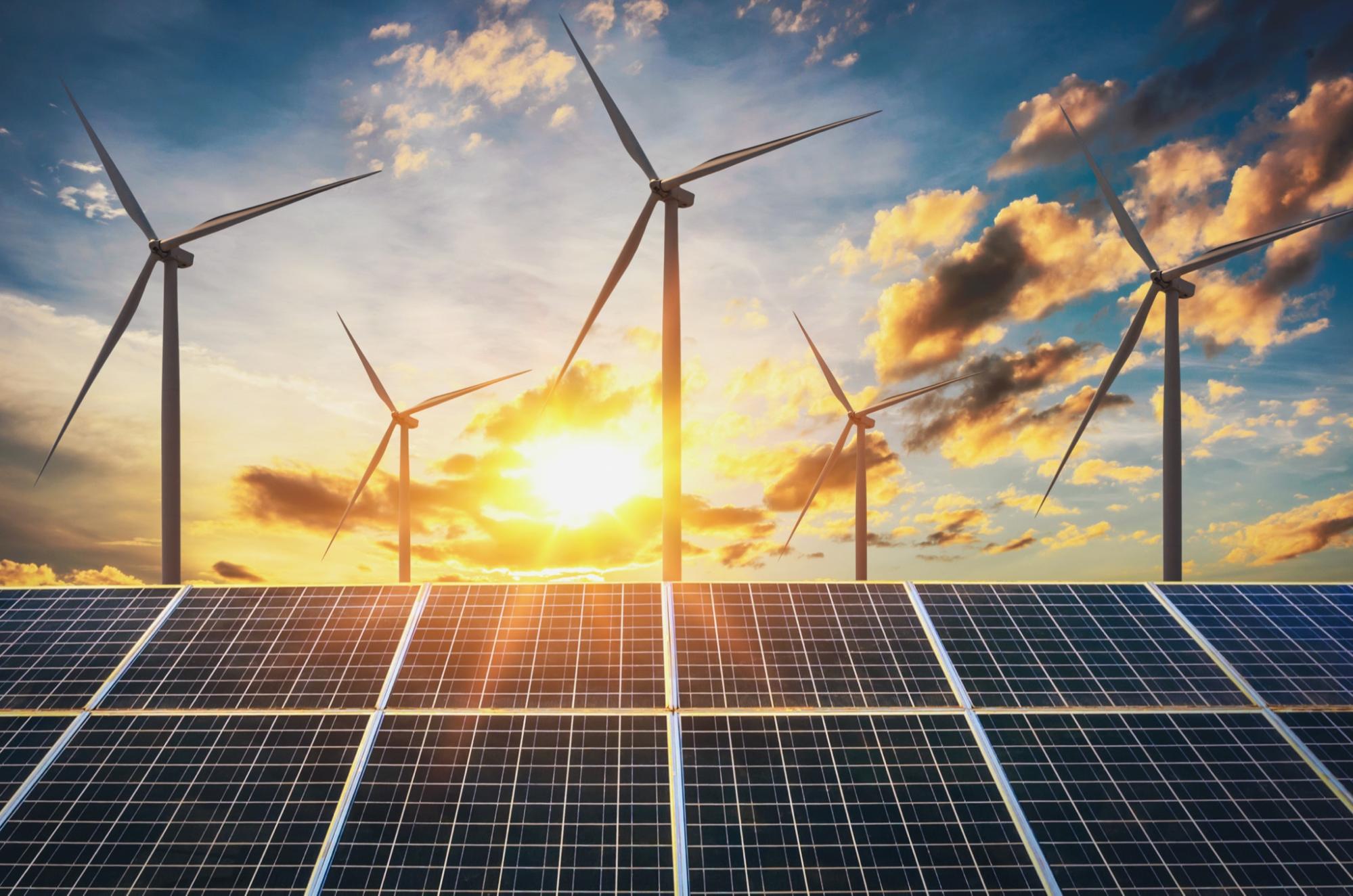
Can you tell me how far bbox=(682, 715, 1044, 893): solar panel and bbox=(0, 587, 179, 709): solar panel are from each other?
17251mm

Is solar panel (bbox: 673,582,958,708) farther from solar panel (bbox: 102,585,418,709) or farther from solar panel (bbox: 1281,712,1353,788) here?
solar panel (bbox: 1281,712,1353,788)

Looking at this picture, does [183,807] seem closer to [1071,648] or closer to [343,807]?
[343,807]

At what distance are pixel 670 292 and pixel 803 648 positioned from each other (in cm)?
1714

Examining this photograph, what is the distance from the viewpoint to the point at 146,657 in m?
Answer: 24.7

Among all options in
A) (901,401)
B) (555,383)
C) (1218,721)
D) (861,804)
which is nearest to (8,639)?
(555,383)

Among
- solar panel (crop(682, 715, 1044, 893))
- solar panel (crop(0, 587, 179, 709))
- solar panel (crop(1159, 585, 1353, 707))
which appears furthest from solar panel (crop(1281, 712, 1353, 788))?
solar panel (crop(0, 587, 179, 709))

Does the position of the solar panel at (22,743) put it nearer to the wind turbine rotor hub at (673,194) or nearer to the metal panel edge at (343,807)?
the metal panel edge at (343,807)

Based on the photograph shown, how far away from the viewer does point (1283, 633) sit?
87.9 ft

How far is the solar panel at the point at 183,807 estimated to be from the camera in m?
18.5

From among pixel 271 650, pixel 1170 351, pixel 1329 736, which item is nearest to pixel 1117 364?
pixel 1170 351

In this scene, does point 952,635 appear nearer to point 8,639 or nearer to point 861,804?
point 861,804

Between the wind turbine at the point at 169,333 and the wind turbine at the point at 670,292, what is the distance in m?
12.6

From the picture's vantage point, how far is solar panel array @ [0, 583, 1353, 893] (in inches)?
738

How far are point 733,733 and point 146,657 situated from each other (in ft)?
56.6
